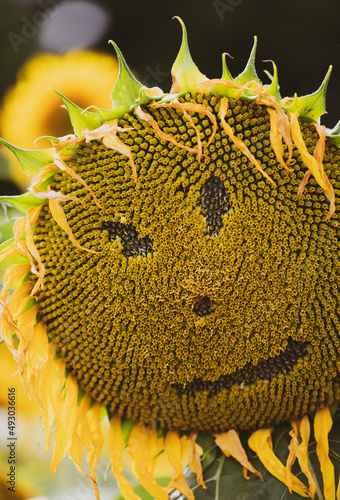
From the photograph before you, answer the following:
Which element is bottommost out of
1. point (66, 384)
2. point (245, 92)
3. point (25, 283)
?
point (66, 384)

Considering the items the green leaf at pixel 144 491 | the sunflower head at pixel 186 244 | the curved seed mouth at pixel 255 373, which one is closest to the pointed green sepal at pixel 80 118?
the sunflower head at pixel 186 244

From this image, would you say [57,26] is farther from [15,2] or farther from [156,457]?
[156,457]

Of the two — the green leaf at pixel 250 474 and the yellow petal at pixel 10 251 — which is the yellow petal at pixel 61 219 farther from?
the green leaf at pixel 250 474

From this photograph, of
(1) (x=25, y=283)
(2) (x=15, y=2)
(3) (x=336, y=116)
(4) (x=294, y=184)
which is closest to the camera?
(4) (x=294, y=184)

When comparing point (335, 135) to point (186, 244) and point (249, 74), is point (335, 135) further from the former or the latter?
point (186, 244)

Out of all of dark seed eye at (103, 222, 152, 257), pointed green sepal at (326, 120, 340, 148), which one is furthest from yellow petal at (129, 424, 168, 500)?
pointed green sepal at (326, 120, 340, 148)

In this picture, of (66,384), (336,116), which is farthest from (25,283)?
(336,116)

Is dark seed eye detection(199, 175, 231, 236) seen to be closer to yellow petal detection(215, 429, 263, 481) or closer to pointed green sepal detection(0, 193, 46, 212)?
pointed green sepal detection(0, 193, 46, 212)

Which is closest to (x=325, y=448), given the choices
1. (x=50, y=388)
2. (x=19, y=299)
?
(x=50, y=388)
